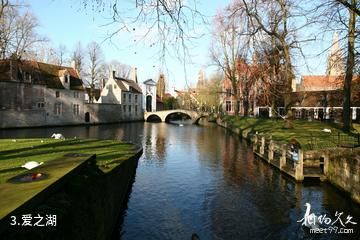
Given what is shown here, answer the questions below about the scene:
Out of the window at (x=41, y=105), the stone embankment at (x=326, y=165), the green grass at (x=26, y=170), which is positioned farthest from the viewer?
the window at (x=41, y=105)

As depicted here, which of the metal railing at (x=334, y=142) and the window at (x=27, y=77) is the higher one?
the window at (x=27, y=77)

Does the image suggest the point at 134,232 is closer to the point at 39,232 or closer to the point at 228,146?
the point at 39,232

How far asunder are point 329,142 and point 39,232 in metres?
19.3

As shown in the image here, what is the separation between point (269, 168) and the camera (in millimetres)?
20250

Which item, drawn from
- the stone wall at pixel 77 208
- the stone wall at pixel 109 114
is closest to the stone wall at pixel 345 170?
the stone wall at pixel 77 208

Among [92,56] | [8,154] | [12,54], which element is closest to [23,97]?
[12,54]

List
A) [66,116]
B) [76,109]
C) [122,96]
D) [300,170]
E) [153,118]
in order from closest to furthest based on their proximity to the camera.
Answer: [300,170], [66,116], [76,109], [122,96], [153,118]

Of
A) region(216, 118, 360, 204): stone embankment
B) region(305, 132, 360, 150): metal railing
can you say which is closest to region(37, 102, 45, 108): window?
region(216, 118, 360, 204): stone embankment

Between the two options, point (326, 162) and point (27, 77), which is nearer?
point (326, 162)

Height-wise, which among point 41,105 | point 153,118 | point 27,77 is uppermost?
point 27,77

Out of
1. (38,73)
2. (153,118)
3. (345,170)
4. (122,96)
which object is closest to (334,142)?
(345,170)

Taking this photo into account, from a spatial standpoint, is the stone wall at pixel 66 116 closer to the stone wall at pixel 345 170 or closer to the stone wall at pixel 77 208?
the stone wall at pixel 77 208

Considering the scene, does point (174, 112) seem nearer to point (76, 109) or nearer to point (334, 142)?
point (76, 109)

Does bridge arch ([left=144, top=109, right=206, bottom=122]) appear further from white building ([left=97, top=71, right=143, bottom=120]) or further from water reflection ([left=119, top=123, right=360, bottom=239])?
water reflection ([left=119, top=123, right=360, bottom=239])
